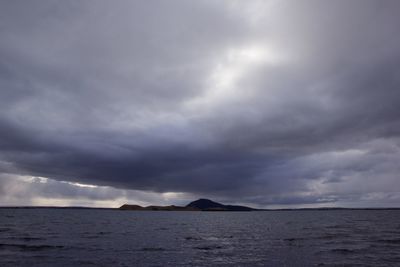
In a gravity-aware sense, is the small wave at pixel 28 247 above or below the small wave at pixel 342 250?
below

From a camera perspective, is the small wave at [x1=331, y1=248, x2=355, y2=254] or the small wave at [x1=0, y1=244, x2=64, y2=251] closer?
the small wave at [x1=331, y1=248, x2=355, y2=254]

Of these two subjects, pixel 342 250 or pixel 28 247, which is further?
pixel 28 247

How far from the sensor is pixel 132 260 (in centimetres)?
4131

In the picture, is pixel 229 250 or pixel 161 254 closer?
pixel 161 254

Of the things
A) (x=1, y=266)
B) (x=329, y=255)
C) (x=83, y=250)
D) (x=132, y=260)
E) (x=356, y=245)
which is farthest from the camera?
(x=356, y=245)

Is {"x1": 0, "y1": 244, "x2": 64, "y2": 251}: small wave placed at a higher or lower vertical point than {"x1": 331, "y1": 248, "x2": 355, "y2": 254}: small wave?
lower

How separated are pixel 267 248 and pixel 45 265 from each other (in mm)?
31061

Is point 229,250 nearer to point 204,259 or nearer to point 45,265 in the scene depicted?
point 204,259

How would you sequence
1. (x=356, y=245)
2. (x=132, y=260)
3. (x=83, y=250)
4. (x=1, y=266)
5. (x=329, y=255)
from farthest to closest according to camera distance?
(x=356, y=245)
(x=83, y=250)
(x=329, y=255)
(x=132, y=260)
(x=1, y=266)

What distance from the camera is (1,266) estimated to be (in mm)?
37344

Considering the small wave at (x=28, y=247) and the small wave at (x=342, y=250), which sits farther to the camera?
the small wave at (x=28, y=247)

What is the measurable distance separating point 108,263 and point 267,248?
2463cm

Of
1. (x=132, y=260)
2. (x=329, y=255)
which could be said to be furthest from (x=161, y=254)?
(x=329, y=255)

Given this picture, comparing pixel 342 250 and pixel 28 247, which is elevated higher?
pixel 342 250
